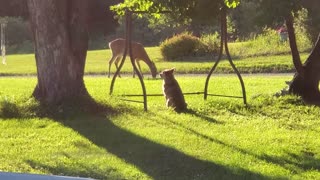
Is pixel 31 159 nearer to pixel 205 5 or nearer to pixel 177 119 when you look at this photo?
pixel 177 119

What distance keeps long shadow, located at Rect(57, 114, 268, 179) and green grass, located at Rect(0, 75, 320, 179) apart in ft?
0.03

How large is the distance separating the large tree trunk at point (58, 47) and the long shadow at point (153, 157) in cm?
150

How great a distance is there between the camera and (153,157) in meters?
8.23

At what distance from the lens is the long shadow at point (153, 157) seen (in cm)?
741

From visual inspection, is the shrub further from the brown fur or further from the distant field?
the brown fur

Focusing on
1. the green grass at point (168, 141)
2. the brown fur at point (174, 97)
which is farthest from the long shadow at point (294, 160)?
the brown fur at point (174, 97)

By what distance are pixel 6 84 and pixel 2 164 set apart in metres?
12.7

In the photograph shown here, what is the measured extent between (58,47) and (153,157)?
4.06m

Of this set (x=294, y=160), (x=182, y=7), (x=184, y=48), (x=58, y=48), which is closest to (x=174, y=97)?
(x=182, y=7)

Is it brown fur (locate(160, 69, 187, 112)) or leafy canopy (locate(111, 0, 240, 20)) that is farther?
brown fur (locate(160, 69, 187, 112))

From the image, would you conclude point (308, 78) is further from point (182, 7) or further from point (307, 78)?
point (182, 7)

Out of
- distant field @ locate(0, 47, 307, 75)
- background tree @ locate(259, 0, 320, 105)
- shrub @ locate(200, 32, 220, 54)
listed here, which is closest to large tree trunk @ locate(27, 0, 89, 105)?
background tree @ locate(259, 0, 320, 105)

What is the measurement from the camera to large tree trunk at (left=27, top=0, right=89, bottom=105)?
11578 mm

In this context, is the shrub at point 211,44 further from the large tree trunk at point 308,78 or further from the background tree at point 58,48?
the background tree at point 58,48
